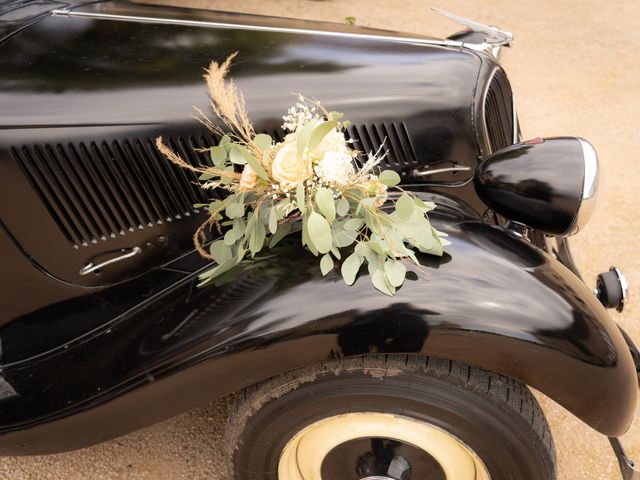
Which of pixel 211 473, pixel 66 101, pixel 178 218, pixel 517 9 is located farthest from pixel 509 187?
pixel 517 9

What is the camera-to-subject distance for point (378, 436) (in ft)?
5.04

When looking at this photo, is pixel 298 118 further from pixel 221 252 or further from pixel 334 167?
pixel 221 252

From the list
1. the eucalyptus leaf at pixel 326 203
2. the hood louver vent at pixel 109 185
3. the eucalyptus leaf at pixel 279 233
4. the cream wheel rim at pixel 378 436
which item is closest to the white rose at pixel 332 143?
the eucalyptus leaf at pixel 326 203

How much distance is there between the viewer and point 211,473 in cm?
197

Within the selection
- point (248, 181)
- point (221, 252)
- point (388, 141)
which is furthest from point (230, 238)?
point (388, 141)

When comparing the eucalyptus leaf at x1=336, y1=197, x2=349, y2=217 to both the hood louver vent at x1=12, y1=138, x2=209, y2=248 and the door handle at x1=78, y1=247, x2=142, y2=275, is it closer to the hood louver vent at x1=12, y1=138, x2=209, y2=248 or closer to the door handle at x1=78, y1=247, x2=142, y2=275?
the hood louver vent at x1=12, y1=138, x2=209, y2=248

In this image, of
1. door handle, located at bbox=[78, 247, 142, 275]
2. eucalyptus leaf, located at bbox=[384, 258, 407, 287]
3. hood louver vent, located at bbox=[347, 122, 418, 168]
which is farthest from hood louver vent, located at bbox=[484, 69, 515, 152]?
door handle, located at bbox=[78, 247, 142, 275]

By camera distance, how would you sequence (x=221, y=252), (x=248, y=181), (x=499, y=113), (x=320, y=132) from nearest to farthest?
(x=320, y=132)
(x=248, y=181)
(x=221, y=252)
(x=499, y=113)

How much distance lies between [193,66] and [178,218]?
0.44 meters

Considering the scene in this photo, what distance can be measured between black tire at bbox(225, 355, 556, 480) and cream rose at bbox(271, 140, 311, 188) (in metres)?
0.44

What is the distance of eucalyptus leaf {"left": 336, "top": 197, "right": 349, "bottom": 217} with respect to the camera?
1.36 m

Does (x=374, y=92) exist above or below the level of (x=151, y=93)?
below

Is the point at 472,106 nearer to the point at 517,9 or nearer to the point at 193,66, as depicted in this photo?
the point at 193,66

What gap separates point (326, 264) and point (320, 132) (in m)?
0.30
